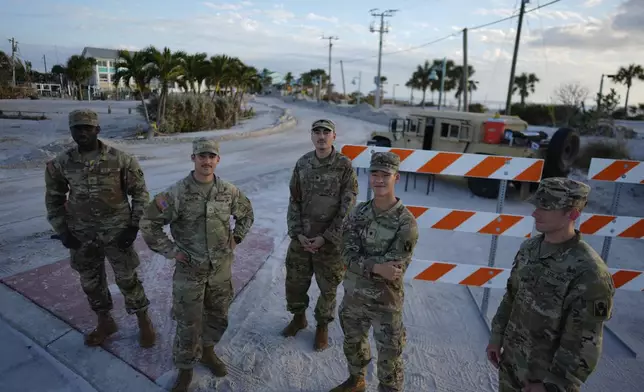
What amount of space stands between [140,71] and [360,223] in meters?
17.3

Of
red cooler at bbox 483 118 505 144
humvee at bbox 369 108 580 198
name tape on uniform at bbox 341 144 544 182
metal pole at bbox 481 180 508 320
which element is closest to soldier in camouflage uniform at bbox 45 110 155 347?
name tape on uniform at bbox 341 144 544 182

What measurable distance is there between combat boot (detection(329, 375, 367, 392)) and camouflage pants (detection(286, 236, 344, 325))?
65 centimetres

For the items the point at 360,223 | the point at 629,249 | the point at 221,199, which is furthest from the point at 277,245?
the point at 629,249

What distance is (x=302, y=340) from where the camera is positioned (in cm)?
353

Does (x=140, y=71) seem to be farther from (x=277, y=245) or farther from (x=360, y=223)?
(x=360, y=223)

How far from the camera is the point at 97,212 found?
3139mm

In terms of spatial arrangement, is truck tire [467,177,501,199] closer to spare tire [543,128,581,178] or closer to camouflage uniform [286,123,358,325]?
spare tire [543,128,581,178]

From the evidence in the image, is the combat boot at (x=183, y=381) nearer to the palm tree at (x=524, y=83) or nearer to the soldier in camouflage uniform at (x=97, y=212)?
the soldier in camouflage uniform at (x=97, y=212)

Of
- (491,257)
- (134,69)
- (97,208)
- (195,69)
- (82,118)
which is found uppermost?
(195,69)

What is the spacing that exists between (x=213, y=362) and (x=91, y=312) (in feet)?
4.89

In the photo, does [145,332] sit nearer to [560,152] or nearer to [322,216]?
[322,216]

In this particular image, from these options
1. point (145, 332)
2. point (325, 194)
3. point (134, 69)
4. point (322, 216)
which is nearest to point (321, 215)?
point (322, 216)

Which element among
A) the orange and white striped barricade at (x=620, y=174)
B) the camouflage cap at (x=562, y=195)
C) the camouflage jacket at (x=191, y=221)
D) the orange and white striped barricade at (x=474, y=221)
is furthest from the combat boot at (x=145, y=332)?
the orange and white striped barricade at (x=620, y=174)

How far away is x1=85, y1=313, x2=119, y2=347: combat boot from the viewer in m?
3.27
